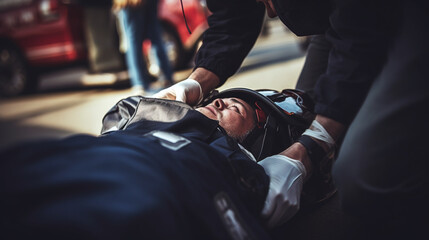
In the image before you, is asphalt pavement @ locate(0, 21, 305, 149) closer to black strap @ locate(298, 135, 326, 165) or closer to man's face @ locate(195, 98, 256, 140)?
man's face @ locate(195, 98, 256, 140)

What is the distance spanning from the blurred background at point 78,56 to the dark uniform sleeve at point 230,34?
246cm

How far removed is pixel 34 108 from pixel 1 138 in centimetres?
130

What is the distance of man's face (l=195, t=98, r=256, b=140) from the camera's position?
1.70m

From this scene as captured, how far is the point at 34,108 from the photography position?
4.79 metres

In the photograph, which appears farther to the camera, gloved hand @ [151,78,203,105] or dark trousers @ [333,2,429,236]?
gloved hand @ [151,78,203,105]

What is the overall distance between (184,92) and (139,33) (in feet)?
8.56

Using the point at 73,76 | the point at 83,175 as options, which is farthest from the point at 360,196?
the point at 73,76

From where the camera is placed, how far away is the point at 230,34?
185 cm

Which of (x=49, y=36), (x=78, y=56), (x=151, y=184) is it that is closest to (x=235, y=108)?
(x=151, y=184)

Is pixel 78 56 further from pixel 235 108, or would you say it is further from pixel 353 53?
pixel 353 53

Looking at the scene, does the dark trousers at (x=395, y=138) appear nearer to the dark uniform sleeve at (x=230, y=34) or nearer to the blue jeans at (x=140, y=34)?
the dark uniform sleeve at (x=230, y=34)

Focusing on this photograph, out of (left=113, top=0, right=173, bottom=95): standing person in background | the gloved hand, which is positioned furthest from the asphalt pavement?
the gloved hand

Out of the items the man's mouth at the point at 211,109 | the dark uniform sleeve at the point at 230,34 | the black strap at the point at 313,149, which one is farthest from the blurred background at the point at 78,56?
the black strap at the point at 313,149

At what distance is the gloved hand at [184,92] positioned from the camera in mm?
1750
